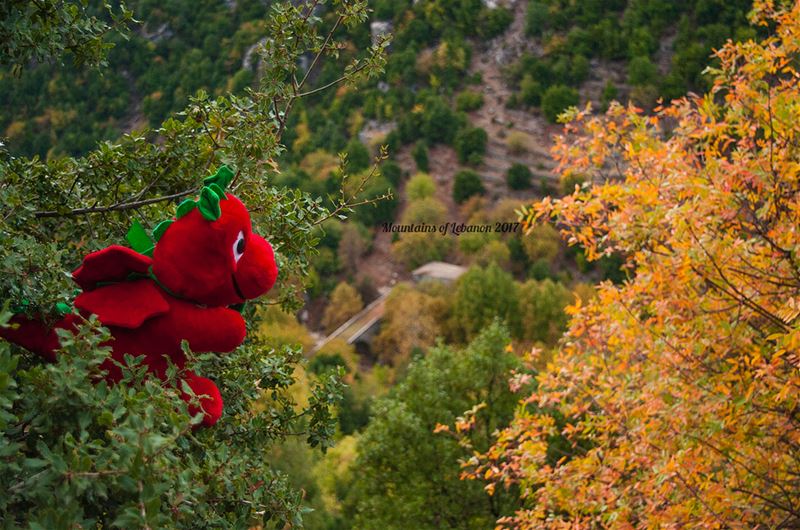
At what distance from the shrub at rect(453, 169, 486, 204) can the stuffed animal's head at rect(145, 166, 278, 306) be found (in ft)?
185

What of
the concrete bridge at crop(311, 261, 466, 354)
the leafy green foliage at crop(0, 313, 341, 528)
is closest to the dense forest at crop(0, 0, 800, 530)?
the leafy green foliage at crop(0, 313, 341, 528)

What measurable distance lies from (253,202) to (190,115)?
1.85 ft

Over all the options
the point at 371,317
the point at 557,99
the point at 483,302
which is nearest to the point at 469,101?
the point at 557,99

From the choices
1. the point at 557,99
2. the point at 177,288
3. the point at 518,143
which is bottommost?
the point at 518,143

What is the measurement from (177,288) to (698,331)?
366 cm

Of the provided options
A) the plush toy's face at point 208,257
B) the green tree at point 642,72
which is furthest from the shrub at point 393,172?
the plush toy's face at point 208,257

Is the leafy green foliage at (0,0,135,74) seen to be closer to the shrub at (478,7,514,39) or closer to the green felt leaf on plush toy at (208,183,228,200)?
the green felt leaf on plush toy at (208,183,228,200)

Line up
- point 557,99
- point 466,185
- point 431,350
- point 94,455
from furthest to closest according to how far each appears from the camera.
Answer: point 557,99
point 466,185
point 431,350
point 94,455

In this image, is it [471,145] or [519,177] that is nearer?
[519,177]

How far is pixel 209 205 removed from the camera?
3.48 metres

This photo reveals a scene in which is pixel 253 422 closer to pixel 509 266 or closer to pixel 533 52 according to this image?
pixel 509 266

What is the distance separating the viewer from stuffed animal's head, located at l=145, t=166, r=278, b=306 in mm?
3508

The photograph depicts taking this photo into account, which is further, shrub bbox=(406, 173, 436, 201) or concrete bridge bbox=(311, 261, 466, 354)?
shrub bbox=(406, 173, 436, 201)

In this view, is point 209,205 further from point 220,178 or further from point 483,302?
point 483,302
